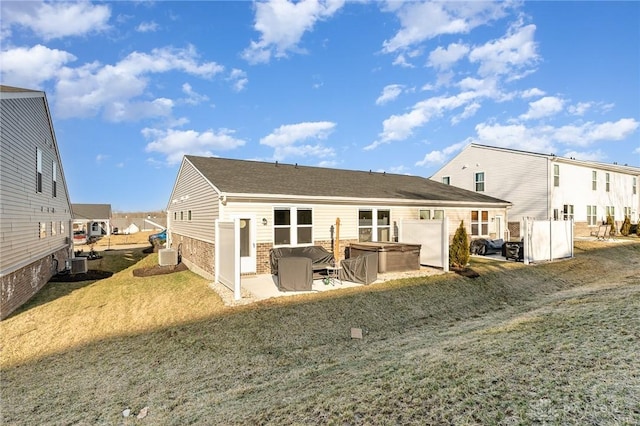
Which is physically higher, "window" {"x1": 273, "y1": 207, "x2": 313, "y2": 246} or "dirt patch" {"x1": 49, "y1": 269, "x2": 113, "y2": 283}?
"window" {"x1": 273, "y1": 207, "x2": 313, "y2": 246}

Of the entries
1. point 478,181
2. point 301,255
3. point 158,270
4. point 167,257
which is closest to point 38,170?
point 158,270

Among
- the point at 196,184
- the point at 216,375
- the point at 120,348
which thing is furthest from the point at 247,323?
the point at 196,184

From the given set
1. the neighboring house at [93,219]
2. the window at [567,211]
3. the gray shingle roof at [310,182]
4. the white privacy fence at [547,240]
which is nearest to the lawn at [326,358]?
the gray shingle roof at [310,182]

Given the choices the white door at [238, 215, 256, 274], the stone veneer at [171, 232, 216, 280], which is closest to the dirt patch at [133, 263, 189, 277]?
the stone veneer at [171, 232, 216, 280]

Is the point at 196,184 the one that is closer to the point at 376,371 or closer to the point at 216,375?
the point at 216,375

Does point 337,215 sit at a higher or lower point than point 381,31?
lower

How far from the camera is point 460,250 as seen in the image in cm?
1262

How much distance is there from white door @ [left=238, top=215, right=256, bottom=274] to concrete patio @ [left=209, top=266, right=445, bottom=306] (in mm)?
407

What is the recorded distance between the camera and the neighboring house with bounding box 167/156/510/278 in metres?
11.6

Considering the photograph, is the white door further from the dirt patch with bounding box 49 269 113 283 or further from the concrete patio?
the dirt patch with bounding box 49 269 113 283

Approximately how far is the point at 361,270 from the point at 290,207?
3.80 meters

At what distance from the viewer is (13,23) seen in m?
10.2

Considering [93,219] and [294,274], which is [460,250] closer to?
[294,274]

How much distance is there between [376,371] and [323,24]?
15941mm
